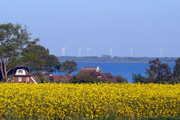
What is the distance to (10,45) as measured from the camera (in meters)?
48.8

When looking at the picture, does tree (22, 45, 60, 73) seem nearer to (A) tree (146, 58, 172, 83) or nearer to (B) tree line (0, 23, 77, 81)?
(B) tree line (0, 23, 77, 81)

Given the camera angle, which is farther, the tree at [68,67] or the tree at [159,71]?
the tree at [68,67]

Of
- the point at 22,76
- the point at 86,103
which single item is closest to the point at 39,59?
the point at 22,76

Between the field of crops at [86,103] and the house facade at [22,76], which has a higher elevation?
the field of crops at [86,103]

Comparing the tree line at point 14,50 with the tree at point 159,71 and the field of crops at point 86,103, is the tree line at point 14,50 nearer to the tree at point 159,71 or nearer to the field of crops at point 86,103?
the tree at point 159,71

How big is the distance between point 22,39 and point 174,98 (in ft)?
136

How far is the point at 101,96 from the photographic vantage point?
1012cm

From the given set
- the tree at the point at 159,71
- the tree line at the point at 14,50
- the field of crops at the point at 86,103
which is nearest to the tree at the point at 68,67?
the tree line at the point at 14,50

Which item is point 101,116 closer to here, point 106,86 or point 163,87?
point 106,86

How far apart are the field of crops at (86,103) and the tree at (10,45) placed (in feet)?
126

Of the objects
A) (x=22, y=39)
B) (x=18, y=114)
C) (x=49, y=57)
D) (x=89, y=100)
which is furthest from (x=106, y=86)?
(x=49, y=57)

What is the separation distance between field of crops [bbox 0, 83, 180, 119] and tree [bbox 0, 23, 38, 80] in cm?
3854

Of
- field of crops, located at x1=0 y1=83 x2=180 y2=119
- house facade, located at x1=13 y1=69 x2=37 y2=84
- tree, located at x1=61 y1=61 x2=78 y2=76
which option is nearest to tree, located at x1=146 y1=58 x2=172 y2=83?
house facade, located at x1=13 y1=69 x2=37 y2=84

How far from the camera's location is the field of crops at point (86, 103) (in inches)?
380
